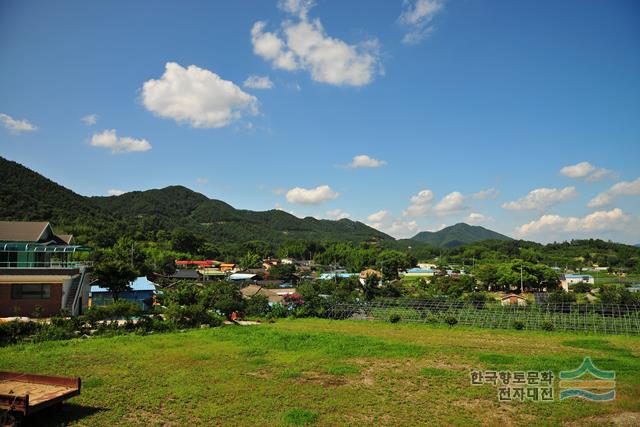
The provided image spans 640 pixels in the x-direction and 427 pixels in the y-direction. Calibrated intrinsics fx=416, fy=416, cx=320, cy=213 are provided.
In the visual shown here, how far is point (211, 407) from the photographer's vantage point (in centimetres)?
1068

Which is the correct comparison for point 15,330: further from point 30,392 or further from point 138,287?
point 138,287

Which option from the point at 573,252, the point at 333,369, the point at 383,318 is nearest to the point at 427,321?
the point at 383,318

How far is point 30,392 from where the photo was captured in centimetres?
955

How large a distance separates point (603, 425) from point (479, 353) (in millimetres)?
8183

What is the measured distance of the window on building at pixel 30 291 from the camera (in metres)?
24.6

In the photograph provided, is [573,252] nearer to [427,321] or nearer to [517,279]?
[517,279]

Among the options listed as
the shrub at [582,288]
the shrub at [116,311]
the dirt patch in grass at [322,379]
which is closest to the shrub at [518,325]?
the dirt patch in grass at [322,379]

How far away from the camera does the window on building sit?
80.7 ft

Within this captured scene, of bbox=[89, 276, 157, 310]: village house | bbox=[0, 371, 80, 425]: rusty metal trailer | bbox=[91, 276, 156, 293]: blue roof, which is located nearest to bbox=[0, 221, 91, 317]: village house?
bbox=[89, 276, 157, 310]: village house

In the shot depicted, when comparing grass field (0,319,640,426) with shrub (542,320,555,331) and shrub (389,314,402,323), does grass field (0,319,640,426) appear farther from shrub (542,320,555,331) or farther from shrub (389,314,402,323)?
shrub (389,314,402,323)

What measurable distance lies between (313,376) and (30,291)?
799 inches

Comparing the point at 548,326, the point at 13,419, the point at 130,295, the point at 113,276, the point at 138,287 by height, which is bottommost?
the point at 548,326

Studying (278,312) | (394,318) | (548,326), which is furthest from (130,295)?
(548,326)

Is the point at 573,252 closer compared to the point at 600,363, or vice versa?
the point at 600,363
